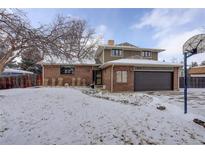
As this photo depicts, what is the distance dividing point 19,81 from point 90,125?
16.5 metres

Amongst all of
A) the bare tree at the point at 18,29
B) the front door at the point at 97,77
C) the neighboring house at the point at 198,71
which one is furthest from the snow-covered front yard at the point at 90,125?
the neighboring house at the point at 198,71

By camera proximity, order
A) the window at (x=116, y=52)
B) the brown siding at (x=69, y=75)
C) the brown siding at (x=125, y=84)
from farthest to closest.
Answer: the window at (x=116, y=52)
the brown siding at (x=69, y=75)
the brown siding at (x=125, y=84)

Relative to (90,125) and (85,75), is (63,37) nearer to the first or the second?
(90,125)

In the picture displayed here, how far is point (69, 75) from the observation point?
21.3 meters

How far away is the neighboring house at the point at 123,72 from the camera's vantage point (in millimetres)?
17781

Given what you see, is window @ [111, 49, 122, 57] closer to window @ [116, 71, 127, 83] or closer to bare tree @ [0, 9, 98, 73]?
window @ [116, 71, 127, 83]

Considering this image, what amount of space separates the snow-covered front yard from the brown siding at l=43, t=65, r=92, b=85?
12.3 metres

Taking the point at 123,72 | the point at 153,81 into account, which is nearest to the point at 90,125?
the point at 123,72

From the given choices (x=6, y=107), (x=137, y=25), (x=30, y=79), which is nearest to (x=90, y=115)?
(x=6, y=107)

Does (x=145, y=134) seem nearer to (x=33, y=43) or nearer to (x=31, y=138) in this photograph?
(x=31, y=138)

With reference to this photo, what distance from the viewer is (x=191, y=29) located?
39.9 ft

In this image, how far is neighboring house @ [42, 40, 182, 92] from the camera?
17781 mm

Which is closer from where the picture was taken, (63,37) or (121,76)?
(63,37)

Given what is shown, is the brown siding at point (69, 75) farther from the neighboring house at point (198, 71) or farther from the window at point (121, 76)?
the neighboring house at point (198, 71)
